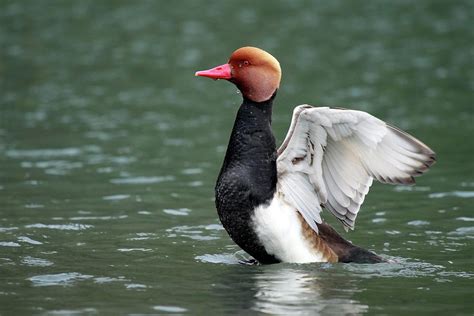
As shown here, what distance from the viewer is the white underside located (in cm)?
889

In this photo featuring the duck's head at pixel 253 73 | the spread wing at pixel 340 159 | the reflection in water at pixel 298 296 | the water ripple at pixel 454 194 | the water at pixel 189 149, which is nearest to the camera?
the reflection in water at pixel 298 296

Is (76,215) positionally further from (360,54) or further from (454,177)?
(360,54)

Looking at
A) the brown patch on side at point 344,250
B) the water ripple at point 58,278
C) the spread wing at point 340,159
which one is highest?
the spread wing at point 340,159

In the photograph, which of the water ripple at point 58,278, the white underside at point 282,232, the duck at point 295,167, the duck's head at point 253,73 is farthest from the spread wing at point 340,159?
the water ripple at point 58,278

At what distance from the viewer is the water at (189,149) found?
838 cm

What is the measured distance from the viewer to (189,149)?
51.1 feet

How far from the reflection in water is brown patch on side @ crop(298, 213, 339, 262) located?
1.03 feet

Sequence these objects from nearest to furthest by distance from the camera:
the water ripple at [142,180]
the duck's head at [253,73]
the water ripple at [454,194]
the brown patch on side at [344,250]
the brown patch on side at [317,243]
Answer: the duck's head at [253,73]
the brown patch on side at [317,243]
the brown patch on side at [344,250]
the water ripple at [454,194]
the water ripple at [142,180]

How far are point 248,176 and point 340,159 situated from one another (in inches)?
34.2

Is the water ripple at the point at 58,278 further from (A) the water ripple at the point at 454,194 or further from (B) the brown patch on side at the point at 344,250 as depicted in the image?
(A) the water ripple at the point at 454,194

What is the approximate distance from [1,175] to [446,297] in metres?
7.41

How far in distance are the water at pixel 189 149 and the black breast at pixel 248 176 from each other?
0.39 m

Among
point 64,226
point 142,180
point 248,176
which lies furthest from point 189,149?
point 248,176

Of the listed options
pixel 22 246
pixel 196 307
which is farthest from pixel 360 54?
pixel 196 307
